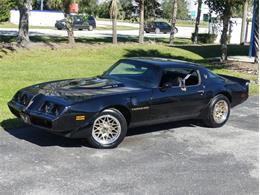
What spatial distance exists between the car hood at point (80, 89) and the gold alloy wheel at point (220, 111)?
194 cm

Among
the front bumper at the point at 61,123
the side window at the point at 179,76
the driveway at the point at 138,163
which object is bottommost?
the driveway at the point at 138,163

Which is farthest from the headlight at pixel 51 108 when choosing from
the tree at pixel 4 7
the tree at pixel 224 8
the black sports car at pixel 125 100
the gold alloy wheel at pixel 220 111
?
the tree at pixel 224 8

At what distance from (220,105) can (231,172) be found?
2686mm

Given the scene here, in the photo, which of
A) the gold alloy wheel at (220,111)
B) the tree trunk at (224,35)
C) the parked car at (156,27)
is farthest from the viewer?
the parked car at (156,27)

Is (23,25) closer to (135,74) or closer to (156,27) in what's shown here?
(135,74)

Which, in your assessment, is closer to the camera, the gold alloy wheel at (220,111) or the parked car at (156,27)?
the gold alloy wheel at (220,111)

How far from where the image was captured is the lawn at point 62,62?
12.9 m

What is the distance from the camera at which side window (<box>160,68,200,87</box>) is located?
800 cm

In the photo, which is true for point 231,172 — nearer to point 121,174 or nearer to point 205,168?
point 205,168

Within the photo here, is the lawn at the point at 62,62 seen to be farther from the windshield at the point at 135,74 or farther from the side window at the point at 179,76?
the side window at the point at 179,76

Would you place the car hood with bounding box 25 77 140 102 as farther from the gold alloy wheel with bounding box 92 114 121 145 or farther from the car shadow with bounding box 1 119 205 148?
→ the car shadow with bounding box 1 119 205 148

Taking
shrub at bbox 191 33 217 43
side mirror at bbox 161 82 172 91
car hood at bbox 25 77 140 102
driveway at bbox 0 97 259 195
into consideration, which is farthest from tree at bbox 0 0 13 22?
shrub at bbox 191 33 217 43

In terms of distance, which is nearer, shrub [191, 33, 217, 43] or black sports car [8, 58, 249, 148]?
black sports car [8, 58, 249, 148]

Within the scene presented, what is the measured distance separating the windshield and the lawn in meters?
2.16
